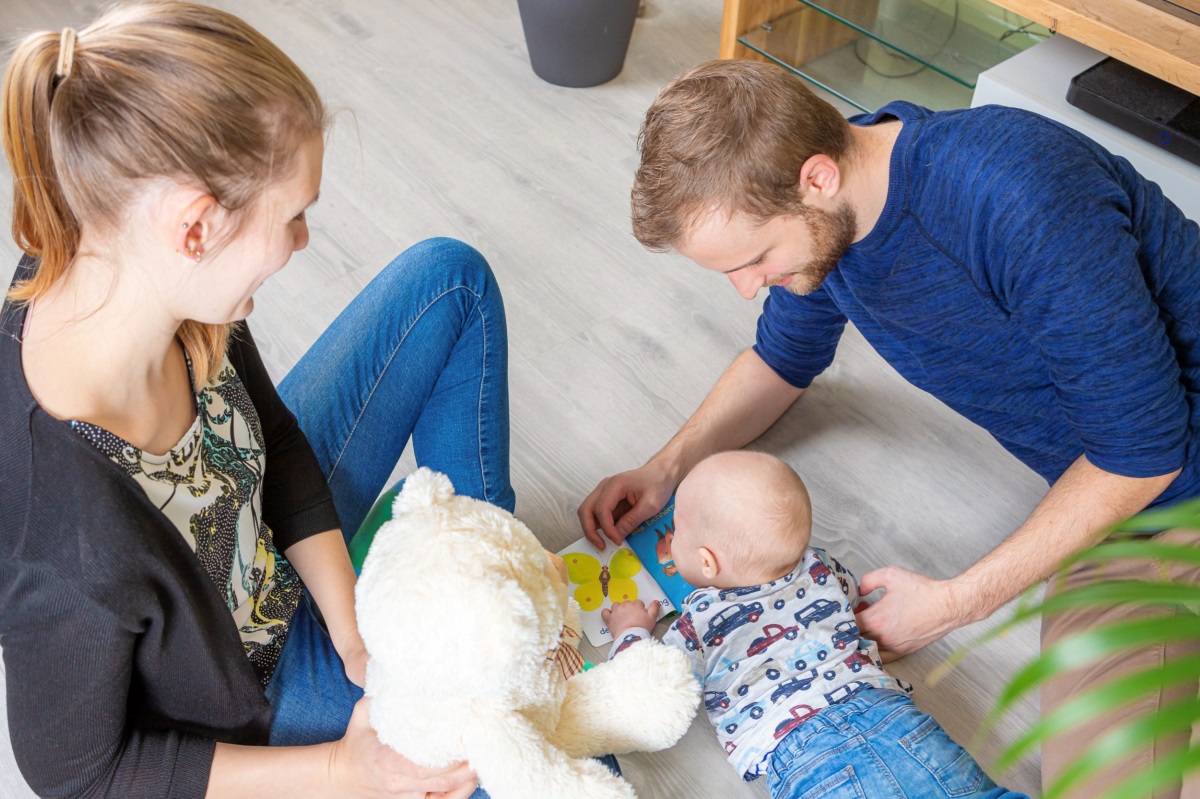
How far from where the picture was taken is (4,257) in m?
2.02

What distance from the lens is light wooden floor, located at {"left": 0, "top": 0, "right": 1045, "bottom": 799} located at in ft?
5.24

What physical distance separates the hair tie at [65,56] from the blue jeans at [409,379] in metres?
0.53

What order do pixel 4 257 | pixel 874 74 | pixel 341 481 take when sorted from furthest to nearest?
pixel 874 74, pixel 4 257, pixel 341 481

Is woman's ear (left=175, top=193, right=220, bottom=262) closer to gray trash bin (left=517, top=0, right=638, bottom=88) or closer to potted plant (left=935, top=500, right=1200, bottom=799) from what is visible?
potted plant (left=935, top=500, right=1200, bottom=799)

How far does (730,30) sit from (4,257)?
1.68 m

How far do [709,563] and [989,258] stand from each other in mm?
524

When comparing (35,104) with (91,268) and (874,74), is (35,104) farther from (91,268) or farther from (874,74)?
(874,74)

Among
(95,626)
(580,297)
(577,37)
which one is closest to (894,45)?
(577,37)

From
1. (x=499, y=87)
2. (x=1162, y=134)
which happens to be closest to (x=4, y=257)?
(x=499, y=87)

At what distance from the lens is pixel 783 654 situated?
1275mm

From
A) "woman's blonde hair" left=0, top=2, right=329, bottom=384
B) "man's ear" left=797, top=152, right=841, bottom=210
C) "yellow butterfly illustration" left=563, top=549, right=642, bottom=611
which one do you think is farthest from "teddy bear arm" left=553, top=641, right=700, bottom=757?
"woman's blonde hair" left=0, top=2, right=329, bottom=384

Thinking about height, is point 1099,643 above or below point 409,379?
above

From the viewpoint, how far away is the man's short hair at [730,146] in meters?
1.12

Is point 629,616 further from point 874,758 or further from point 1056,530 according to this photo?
point 1056,530
